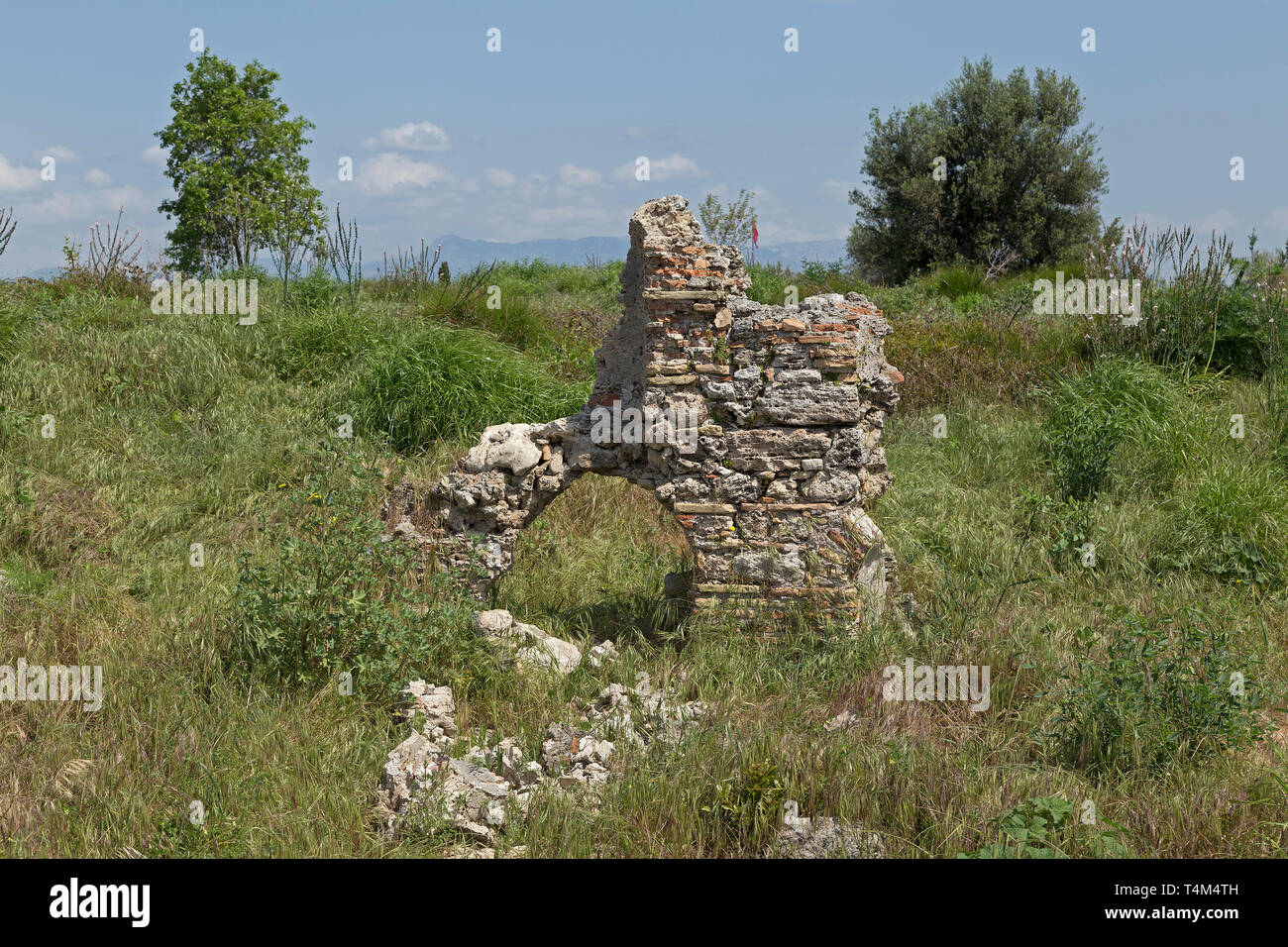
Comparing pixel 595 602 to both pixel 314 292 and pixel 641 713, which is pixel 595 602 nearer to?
pixel 641 713

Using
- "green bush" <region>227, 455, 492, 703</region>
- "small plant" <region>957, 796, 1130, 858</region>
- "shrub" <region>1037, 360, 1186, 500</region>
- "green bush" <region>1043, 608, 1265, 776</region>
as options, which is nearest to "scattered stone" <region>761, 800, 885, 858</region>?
"small plant" <region>957, 796, 1130, 858</region>

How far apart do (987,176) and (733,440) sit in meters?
20.4

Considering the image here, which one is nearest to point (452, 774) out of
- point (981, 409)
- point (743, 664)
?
point (743, 664)

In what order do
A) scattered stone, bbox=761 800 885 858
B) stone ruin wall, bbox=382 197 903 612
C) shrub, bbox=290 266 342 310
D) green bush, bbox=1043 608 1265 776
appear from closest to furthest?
1. scattered stone, bbox=761 800 885 858
2. green bush, bbox=1043 608 1265 776
3. stone ruin wall, bbox=382 197 903 612
4. shrub, bbox=290 266 342 310

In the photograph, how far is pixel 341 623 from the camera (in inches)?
217

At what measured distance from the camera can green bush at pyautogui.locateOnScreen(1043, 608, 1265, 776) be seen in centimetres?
487

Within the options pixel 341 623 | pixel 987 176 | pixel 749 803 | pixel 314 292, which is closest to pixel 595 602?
pixel 341 623

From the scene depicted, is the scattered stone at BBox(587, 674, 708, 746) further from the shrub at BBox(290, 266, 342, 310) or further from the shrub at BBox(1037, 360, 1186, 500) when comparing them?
the shrub at BBox(290, 266, 342, 310)

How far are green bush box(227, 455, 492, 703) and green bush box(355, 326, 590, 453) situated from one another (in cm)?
394

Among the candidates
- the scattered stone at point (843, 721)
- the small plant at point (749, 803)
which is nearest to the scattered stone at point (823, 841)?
the small plant at point (749, 803)

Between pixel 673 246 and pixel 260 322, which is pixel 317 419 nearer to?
pixel 260 322

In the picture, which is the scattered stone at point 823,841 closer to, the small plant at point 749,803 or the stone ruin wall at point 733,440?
the small plant at point 749,803

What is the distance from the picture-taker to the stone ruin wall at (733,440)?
6078 millimetres

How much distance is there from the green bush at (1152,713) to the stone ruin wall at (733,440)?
4.81ft
